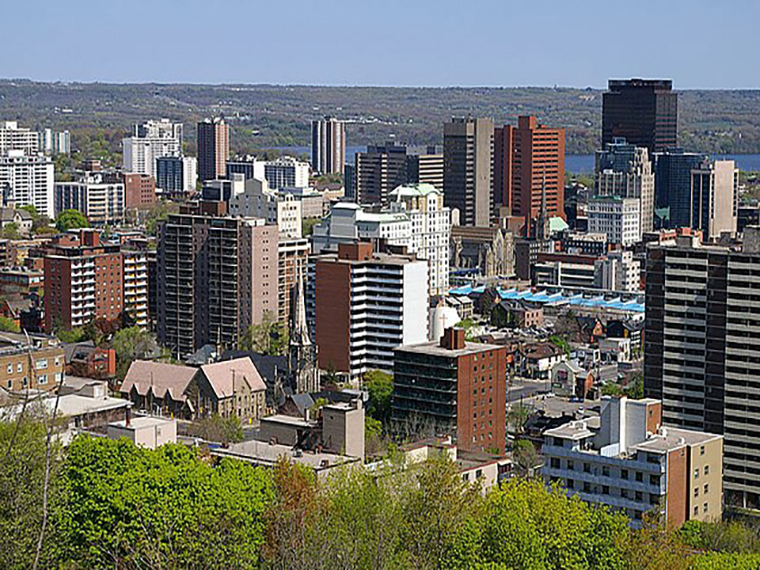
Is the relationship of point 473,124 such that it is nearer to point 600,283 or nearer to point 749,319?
point 600,283

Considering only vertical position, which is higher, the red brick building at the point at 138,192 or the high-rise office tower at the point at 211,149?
the high-rise office tower at the point at 211,149

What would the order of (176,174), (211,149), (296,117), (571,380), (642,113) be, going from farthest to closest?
(296,117), (211,149), (176,174), (642,113), (571,380)

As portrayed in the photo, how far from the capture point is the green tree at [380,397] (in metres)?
29.1

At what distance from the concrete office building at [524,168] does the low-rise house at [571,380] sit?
28.5 m

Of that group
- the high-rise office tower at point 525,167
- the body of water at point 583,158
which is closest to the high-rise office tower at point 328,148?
the body of water at point 583,158

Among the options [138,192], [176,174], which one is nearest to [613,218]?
[138,192]

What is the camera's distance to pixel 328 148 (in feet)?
345

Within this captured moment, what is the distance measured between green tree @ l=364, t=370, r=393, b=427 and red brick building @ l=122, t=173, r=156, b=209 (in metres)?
43.9

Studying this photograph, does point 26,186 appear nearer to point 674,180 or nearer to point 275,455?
point 674,180

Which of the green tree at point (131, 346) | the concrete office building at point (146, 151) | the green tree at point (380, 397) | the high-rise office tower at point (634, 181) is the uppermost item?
the concrete office building at point (146, 151)

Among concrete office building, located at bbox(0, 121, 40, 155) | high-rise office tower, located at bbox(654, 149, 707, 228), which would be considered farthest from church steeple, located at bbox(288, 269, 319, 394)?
concrete office building, located at bbox(0, 121, 40, 155)

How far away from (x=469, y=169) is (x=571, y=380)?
94.0ft

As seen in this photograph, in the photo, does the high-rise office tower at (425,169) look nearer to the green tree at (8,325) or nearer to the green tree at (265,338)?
the green tree at (265,338)

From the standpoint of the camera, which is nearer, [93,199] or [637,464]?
[637,464]
